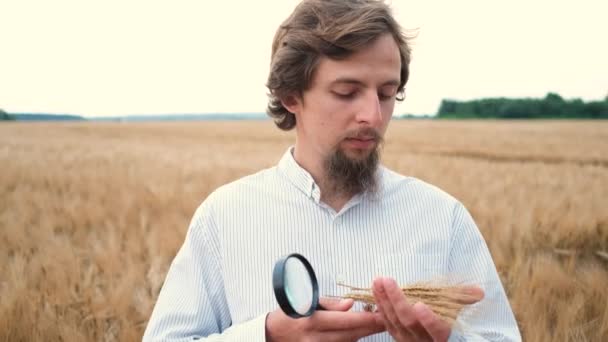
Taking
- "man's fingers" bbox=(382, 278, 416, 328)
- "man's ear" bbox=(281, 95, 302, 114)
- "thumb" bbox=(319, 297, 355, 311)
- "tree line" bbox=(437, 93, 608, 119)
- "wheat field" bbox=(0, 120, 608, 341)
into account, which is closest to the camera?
"man's fingers" bbox=(382, 278, 416, 328)

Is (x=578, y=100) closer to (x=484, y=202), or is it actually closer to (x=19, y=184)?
(x=484, y=202)

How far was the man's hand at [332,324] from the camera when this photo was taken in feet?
4.11

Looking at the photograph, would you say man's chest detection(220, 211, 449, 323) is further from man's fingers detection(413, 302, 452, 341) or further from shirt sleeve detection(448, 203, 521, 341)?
man's fingers detection(413, 302, 452, 341)

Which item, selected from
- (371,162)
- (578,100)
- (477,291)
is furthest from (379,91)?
(578,100)

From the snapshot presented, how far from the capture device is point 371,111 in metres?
1.60

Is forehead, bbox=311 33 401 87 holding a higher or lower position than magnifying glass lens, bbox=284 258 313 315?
higher

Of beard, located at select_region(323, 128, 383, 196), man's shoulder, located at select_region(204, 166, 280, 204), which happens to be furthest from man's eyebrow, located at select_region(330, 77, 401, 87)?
man's shoulder, located at select_region(204, 166, 280, 204)

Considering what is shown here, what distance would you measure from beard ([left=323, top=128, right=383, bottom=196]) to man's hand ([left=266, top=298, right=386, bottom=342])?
45 cm

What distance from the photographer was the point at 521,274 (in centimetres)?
361

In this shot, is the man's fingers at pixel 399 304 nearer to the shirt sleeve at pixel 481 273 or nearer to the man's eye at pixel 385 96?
the shirt sleeve at pixel 481 273

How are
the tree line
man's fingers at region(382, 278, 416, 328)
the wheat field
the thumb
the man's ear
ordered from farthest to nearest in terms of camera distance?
the tree line < the wheat field < the man's ear < the thumb < man's fingers at region(382, 278, 416, 328)

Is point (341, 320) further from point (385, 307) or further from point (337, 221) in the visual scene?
point (337, 221)

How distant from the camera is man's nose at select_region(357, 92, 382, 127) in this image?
1598 millimetres

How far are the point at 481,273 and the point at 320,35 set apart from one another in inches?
35.0
